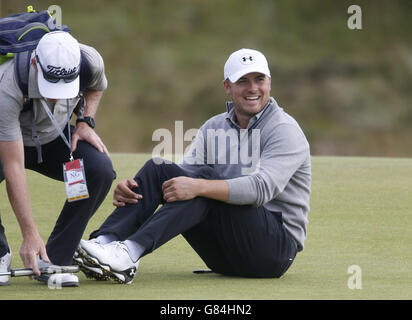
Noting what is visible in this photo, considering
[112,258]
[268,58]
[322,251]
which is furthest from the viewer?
[268,58]

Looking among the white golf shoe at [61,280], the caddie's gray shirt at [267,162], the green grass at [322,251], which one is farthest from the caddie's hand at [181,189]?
the white golf shoe at [61,280]

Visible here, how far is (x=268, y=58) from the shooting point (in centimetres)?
2338

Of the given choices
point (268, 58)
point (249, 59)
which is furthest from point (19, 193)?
point (268, 58)

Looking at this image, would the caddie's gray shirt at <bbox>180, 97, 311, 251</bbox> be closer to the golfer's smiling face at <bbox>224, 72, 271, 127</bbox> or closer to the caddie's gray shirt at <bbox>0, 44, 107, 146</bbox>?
the golfer's smiling face at <bbox>224, 72, 271, 127</bbox>

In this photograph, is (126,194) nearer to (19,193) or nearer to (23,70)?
(19,193)

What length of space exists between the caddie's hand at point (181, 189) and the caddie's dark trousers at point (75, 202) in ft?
0.95

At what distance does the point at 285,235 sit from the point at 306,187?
18 centimetres

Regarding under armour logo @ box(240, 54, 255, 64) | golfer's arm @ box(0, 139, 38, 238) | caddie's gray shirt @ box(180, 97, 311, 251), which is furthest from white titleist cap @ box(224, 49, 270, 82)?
golfer's arm @ box(0, 139, 38, 238)

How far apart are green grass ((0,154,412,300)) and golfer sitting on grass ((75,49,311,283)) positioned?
80 mm

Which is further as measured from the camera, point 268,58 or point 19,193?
point 268,58

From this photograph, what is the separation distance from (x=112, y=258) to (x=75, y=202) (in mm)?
290

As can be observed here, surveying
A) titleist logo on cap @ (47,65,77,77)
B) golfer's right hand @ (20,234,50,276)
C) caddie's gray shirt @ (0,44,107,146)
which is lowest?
golfer's right hand @ (20,234,50,276)

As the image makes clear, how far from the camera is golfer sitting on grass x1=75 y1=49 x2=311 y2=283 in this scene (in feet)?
10.1
